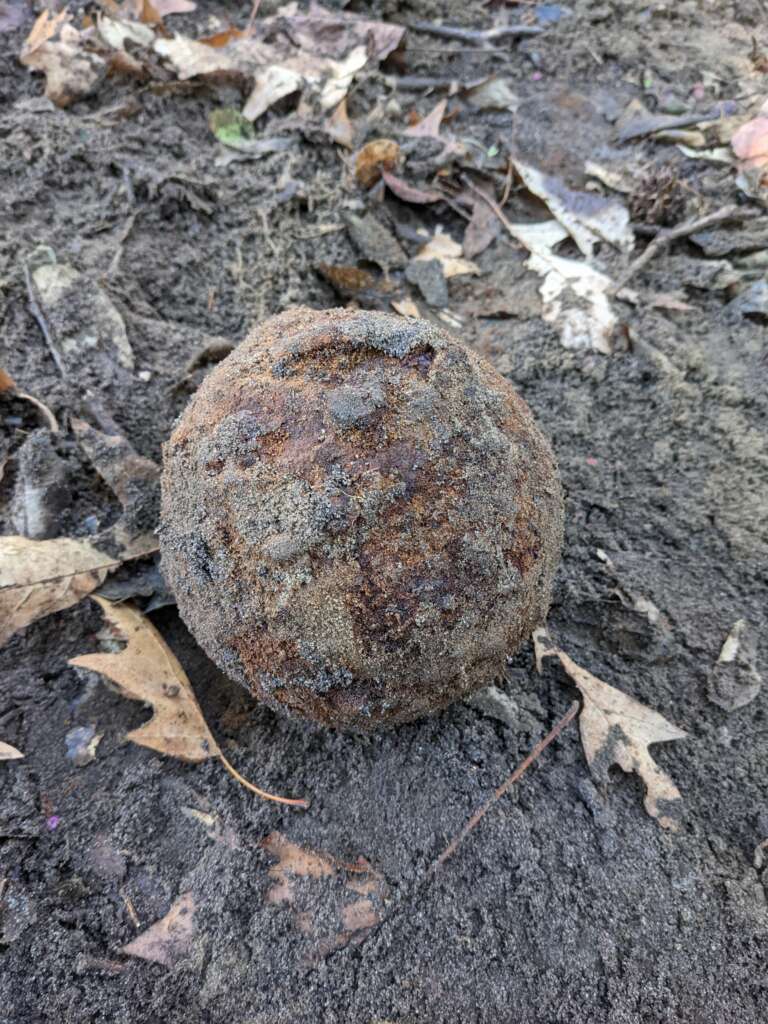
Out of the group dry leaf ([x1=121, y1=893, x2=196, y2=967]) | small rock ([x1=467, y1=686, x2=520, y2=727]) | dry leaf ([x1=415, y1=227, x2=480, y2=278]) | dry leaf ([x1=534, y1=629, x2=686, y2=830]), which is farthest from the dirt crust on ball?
dry leaf ([x1=415, y1=227, x2=480, y2=278])

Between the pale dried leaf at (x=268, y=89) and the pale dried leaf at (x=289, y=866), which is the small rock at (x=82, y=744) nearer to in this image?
the pale dried leaf at (x=289, y=866)

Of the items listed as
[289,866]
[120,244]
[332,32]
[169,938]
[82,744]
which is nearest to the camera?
[169,938]

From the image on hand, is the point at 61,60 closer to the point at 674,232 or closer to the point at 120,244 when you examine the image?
the point at 120,244

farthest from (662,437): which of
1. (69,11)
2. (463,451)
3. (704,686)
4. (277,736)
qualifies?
(69,11)

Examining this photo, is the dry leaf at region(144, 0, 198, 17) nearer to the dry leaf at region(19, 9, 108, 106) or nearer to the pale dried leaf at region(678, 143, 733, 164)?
the dry leaf at region(19, 9, 108, 106)

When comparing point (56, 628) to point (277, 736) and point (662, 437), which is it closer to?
point (277, 736)

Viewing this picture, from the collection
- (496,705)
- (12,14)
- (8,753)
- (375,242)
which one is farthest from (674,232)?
(12,14)
